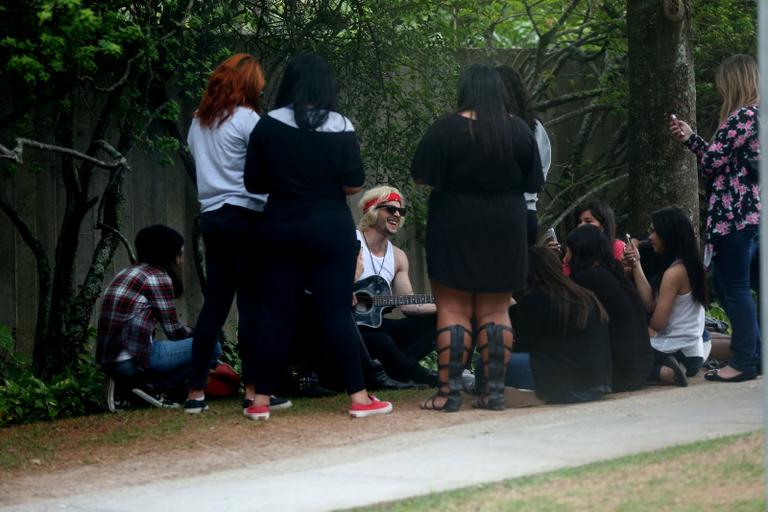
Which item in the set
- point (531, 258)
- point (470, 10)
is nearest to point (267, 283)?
point (531, 258)

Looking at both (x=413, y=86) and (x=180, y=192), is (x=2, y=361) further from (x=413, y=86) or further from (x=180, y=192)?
(x=413, y=86)

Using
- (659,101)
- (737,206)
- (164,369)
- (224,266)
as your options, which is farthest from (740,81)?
(164,369)

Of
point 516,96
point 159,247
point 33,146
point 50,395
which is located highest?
point 516,96

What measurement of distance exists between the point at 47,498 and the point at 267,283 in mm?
1949

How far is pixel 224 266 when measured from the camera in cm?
718

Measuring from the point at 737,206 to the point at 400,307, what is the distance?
2.20m

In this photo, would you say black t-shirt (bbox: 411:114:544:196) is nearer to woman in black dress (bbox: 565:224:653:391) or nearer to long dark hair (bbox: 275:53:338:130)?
long dark hair (bbox: 275:53:338:130)

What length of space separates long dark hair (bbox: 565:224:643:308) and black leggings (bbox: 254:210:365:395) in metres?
1.47

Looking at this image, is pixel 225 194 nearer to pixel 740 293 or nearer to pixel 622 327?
pixel 622 327

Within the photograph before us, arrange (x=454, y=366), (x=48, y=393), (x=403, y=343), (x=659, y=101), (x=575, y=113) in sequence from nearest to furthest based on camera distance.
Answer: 1. (x=454, y=366)
2. (x=48, y=393)
3. (x=403, y=343)
4. (x=659, y=101)
5. (x=575, y=113)

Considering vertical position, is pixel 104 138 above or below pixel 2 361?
above

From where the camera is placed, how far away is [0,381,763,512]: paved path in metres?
4.95

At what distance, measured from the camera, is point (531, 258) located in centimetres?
741

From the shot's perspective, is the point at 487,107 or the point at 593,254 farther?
the point at 593,254
